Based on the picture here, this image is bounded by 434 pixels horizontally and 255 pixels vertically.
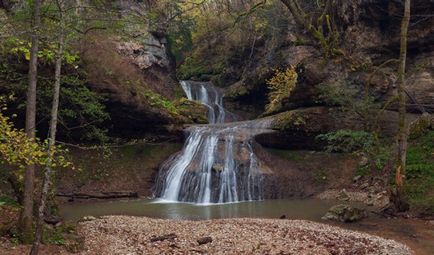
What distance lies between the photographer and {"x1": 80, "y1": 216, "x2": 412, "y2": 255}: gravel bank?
1122 cm

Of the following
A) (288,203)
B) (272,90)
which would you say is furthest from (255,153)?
(272,90)

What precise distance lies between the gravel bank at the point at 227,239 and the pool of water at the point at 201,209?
122 inches

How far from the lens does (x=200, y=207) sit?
814 inches

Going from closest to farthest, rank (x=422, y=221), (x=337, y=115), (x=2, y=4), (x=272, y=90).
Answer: (x=422, y=221)
(x=2, y=4)
(x=337, y=115)
(x=272, y=90)

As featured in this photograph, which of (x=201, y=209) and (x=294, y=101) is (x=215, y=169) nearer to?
(x=201, y=209)

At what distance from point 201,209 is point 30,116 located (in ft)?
38.2

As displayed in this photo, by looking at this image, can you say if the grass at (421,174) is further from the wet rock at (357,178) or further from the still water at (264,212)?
the wet rock at (357,178)

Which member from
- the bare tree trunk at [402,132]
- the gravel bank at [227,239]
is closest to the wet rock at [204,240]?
the gravel bank at [227,239]

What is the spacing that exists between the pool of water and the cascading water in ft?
3.92

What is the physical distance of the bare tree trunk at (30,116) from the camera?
9.30 m

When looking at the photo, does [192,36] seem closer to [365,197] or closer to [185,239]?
[365,197]

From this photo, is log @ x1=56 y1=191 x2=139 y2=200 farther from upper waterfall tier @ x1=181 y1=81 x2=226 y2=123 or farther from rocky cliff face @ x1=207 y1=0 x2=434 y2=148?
upper waterfall tier @ x1=181 y1=81 x2=226 y2=123

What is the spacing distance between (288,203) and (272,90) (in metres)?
14.0

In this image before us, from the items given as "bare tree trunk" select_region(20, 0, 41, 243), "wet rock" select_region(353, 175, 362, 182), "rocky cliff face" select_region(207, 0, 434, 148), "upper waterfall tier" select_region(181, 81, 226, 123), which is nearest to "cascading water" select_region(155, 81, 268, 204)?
"rocky cliff face" select_region(207, 0, 434, 148)
